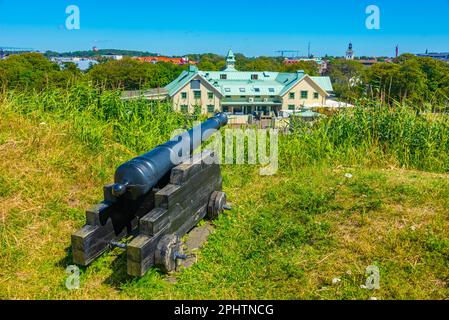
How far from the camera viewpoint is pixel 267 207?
414cm

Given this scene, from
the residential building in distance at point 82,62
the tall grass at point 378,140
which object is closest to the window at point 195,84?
the residential building in distance at point 82,62

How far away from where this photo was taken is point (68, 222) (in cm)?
385

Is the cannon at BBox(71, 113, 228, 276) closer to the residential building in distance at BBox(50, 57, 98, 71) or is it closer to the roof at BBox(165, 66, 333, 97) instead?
the roof at BBox(165, 66, 333, 97)

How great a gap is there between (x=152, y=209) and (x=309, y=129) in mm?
3811

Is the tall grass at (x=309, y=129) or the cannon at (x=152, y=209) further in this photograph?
the tall grass at (x=309, y=129)

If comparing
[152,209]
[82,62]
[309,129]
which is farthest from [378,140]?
[82,62]

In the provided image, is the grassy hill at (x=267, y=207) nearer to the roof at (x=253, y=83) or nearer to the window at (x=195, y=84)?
the window at (x=195, y=84)

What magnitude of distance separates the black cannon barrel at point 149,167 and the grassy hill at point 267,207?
2.15 feet

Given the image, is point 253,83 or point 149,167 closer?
point 149,167

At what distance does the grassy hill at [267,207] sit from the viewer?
2865 millimetres

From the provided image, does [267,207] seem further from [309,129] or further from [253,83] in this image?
[253,83]

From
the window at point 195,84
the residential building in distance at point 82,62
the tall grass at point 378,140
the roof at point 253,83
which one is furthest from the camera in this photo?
the residential building in distance at point 82,62
